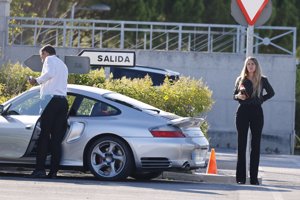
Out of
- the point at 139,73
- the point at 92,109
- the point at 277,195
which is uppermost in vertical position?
the point at 139,73

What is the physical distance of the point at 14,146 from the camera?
1382 centimetres

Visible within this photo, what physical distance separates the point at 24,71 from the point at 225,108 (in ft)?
44.7

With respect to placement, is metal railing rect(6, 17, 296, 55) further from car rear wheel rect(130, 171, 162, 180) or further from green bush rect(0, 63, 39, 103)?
car rear wheel rect(130, 171, 162, 180)

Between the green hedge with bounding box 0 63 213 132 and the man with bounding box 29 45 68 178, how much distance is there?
11.2 ft

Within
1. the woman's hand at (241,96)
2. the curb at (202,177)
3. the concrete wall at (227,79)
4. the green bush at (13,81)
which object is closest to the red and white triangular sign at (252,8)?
the woman's hand at (241,96)

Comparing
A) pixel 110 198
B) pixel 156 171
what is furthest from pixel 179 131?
pixel 110 198

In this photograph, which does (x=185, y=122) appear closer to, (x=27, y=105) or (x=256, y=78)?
(x=256, y=78)

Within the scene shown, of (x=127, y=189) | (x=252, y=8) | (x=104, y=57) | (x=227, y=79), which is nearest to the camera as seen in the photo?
(x=127, y=189)

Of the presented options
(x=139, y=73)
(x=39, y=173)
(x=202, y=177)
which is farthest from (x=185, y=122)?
(x=139, y=73)

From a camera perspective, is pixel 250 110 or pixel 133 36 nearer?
pixel 250 110

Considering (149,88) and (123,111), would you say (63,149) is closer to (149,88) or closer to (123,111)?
(123,111)

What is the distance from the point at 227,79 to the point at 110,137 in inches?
693

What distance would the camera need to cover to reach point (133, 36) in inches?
1523

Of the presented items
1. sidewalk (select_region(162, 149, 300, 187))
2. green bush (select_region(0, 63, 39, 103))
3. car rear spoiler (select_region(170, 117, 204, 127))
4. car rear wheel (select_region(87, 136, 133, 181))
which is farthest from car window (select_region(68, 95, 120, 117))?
green bush (select_region(0, 63, 39, 103))
